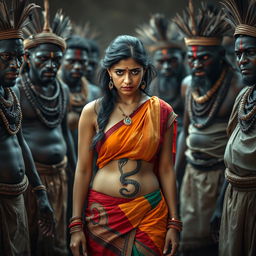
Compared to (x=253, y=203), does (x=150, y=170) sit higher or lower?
higher

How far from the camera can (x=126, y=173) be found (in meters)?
3.91

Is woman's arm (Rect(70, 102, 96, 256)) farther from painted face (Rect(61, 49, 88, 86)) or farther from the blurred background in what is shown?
the blurred background

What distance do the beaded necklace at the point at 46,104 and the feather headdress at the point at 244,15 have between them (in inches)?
81.6

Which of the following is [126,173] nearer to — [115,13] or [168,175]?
[168,175]

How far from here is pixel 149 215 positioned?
12.8ft

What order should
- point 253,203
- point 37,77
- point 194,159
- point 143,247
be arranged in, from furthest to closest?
point 194,159 → point 37,77 → point 253,203 → point 143,247

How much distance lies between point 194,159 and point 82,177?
231 centimetres

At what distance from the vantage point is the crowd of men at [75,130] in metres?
4.23

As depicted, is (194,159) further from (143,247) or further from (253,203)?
(143,247)

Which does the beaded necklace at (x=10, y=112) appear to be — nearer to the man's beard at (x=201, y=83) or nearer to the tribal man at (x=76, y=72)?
the man's beard at (x=201, y=83)

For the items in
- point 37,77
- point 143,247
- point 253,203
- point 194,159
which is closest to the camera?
point 143,247

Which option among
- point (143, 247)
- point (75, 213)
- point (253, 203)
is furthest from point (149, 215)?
point (253, 203)

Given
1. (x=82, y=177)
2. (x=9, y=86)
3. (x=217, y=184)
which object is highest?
(x=9, y=86)

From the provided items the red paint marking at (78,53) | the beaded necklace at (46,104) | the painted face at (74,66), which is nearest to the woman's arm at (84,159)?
the beaded necklace at (46,104)
